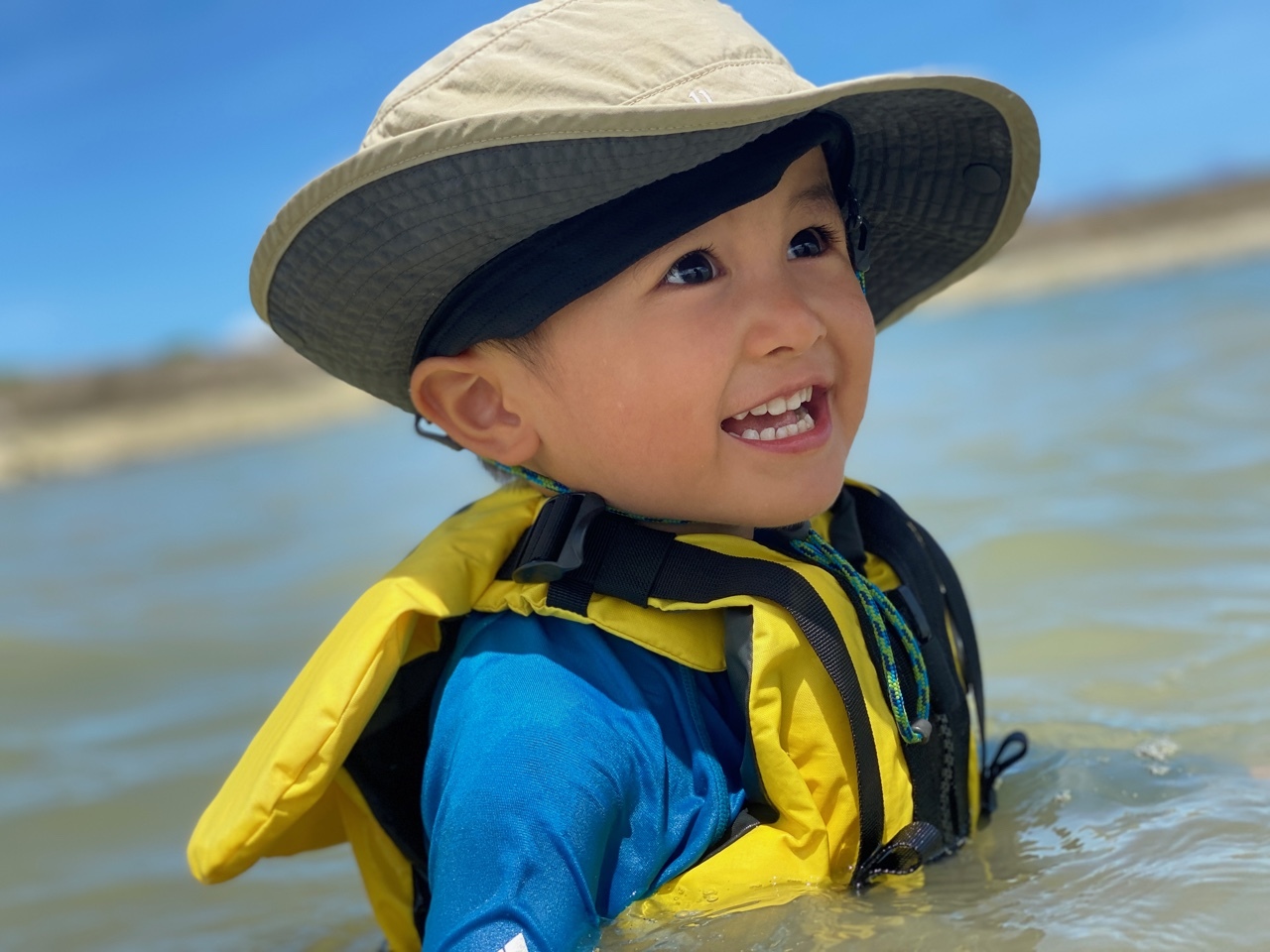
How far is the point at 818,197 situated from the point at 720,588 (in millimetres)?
540

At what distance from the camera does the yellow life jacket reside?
1572 mm

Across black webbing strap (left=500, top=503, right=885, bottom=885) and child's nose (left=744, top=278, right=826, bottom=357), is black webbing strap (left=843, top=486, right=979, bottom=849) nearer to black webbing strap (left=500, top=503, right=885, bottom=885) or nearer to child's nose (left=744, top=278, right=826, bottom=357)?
black webbing strap (left=500, top=503, right=885, bottom=885)

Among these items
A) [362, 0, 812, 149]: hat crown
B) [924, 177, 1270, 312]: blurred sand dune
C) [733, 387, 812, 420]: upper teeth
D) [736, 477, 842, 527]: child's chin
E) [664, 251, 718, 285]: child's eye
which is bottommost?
[736, 477, 842, 527]: child's chin

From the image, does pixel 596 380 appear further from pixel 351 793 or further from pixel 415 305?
pixel 351 793

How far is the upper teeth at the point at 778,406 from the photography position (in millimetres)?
1668

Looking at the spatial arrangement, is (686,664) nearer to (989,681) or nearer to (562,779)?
(562,779)

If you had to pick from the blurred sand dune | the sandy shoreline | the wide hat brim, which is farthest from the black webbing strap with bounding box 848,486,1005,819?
the blurred sand dune

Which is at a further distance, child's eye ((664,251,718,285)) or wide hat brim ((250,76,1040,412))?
child's eye ((664,251,718,285))

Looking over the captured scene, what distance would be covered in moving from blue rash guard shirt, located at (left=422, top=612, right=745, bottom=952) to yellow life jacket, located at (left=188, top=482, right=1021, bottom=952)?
42 mm

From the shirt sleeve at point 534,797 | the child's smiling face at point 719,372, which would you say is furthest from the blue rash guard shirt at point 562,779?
the child's smiling face at point 719,372

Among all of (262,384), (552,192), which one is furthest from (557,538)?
(262,384)

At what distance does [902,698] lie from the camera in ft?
5.77

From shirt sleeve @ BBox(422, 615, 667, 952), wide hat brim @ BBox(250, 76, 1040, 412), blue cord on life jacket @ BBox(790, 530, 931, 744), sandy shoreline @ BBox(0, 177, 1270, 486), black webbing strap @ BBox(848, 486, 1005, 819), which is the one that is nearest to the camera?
shirt sleeve @ BBox(422, 615, 667, 952)

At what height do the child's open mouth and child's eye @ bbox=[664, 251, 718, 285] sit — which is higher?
child's eye @ bbox=[664, 251, 718, 285]
